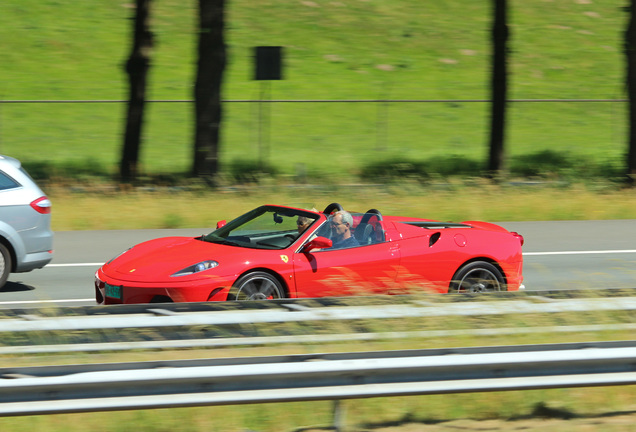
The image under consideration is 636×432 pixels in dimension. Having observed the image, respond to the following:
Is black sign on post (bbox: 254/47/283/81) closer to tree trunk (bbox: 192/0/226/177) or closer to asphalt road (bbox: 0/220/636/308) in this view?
tree trunk (bbox: 192/0/226/177)

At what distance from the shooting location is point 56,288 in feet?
33.7

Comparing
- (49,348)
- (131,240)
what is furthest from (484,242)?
(131,240)

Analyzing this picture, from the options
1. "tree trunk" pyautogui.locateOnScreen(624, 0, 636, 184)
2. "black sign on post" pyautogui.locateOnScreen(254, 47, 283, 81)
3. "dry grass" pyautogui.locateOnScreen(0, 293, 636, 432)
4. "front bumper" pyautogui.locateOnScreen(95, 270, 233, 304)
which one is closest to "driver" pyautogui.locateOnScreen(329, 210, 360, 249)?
"front bumper" pyautogui.locateOnScreen(95, 270, 233, 304)

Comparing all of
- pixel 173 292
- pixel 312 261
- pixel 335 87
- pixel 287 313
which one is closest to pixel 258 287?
pixel 312 261

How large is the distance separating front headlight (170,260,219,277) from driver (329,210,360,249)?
123cm

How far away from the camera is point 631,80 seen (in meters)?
19.6

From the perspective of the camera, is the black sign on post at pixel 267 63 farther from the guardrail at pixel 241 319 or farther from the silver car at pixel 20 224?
the guardrail at pixel 241 319

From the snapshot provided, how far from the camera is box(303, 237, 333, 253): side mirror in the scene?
8055 millimetres

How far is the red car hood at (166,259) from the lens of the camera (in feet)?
25.4

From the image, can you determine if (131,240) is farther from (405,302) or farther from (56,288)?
(405,302)

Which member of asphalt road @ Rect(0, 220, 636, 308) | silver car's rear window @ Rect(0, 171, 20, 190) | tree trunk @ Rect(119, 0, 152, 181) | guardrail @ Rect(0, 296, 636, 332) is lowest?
asphalt road @ Rect(0, 220, 636, 308)

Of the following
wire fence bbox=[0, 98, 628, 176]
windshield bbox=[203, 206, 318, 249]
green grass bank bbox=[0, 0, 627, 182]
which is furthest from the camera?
wire fence bbox=[0, 98, 628, 176]

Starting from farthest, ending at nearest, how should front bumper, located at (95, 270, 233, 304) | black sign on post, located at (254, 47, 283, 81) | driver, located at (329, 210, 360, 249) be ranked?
1. black sign on post, located at (254, 47, 283, 81)
2. driver, located at (329, 210, 360, 249)
3. front bumper, located at (95, 270, 233, 304)

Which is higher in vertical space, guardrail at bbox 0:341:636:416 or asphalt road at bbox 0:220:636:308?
guardrail at bbox 0:341:636:416
